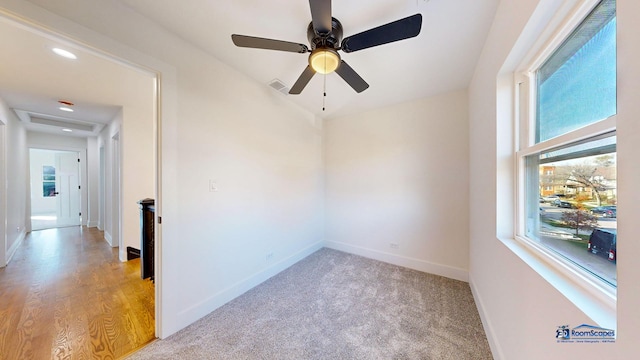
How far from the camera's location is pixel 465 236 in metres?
2.57

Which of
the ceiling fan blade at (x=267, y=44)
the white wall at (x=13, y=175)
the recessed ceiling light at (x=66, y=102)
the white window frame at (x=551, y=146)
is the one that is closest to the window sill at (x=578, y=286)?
the white window frame at (x=551, y=146)

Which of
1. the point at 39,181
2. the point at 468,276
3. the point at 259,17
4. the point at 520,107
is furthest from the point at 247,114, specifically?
the point at 39,181

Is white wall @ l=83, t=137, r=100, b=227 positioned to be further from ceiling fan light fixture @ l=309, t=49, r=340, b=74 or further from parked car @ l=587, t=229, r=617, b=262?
parked car @ l=587, t=229, r=617, b=262

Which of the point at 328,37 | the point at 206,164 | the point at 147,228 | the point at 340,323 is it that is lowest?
the point at 340,323

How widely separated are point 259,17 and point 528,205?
231 cm

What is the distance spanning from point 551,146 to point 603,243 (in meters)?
0.50

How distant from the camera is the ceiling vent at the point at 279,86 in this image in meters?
2.41

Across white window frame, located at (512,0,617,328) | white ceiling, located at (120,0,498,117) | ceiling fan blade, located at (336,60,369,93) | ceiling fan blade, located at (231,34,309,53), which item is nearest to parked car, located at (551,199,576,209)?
white window frame, located at (512,0,617,328)

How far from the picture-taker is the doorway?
5414 millimetres

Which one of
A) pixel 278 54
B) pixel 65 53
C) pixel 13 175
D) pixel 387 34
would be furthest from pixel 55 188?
pixel 387 34

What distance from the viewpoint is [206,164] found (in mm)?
1953

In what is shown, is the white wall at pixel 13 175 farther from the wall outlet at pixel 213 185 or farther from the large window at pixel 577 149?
the large window at pixel 577 149

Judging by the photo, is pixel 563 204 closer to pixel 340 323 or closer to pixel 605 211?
pixel 605 211

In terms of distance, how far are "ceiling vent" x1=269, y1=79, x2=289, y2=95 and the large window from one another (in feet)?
7.22
